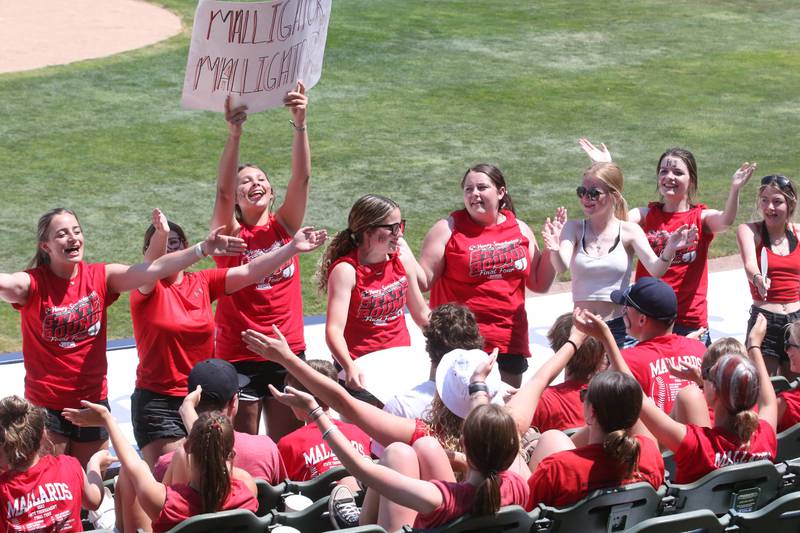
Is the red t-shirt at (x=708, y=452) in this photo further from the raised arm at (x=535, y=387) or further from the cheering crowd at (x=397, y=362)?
the raised arm at (x=535, y=387)

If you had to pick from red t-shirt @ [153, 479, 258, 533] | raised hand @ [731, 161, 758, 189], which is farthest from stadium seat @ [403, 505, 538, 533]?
raised hand @ [731, 161, 758, 189]

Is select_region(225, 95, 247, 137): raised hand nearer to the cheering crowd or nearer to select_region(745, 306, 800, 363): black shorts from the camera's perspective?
the cheering crowd

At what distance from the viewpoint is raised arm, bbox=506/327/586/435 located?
443 centimetres

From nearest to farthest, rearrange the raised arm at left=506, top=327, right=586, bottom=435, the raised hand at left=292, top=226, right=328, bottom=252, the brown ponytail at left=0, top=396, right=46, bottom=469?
the brown ponytail at left=0, top=396, right=46, bottom=469 < the raised arm at left=506, top=327, right=586, bottom=435 < the raised hand at left=292, top=226, right=328, bottom=252

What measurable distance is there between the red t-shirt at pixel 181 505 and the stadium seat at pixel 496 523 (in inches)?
23.8

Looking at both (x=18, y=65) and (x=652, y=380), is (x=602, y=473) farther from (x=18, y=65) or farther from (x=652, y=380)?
(x=18, y=65)

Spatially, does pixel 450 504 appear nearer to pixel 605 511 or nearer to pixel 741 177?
pixel 605 511

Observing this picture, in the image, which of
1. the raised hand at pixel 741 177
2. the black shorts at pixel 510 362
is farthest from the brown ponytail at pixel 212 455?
the raised hand at pixel 741 177

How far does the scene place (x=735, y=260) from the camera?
1045 centimetres

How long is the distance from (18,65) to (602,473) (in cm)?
1414

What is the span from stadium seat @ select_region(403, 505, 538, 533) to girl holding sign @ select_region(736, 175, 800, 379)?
3.06 m

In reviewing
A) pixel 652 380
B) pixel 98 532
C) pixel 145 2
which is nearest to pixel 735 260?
pixel 652 380

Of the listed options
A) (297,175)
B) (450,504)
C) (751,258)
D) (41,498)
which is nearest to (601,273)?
(751,258)

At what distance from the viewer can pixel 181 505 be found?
4.03 metres
